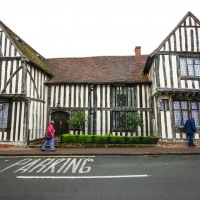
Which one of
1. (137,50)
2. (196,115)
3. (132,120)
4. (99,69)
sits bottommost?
(132,120)

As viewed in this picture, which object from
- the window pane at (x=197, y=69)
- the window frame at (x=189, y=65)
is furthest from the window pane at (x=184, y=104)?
the window pane at (x=197, y=69)

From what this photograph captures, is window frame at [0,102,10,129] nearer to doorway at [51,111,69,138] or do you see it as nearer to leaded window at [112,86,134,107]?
doorway at [51,111,69,138]

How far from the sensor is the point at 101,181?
5523 mm

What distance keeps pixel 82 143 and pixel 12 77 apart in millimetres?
6416

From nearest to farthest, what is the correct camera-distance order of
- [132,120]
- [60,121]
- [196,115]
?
[196,115] < [132,120] < [60,121]

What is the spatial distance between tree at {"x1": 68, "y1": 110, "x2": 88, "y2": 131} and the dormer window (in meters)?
7.67

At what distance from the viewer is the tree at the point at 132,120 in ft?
45.8

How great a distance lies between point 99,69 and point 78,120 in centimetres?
546

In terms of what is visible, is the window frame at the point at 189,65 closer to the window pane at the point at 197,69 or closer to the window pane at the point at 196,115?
the window pane at the point at 197,69

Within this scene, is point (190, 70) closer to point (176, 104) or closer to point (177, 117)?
point (176, 104)

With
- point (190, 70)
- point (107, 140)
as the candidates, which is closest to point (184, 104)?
point (190, 70)

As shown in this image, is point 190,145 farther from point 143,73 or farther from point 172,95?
point 143,73

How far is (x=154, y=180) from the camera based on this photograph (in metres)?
5.55

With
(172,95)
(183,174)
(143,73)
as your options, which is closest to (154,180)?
(183,174)
